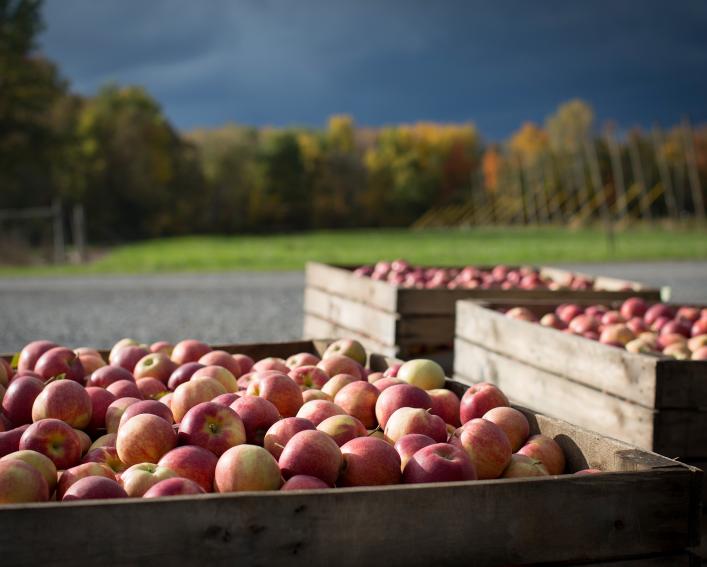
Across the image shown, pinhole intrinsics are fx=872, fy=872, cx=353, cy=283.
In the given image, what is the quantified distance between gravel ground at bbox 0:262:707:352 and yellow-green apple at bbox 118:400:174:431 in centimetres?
758

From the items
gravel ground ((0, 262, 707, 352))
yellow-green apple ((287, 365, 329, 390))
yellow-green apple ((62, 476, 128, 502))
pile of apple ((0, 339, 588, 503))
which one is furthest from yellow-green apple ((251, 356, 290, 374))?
gravel ground ((0, 262, 707, 352))

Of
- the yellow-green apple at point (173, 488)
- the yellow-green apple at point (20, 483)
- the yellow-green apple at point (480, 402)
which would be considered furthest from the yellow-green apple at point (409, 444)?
the yellow-green apple at point (20, 483)

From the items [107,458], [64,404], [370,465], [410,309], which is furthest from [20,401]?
[410,309]

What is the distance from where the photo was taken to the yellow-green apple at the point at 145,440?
251 cm

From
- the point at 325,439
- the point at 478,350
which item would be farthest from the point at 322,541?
the point at 478,350

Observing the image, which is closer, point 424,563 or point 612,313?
point 424,563

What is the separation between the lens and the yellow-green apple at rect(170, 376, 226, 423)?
2965 mm

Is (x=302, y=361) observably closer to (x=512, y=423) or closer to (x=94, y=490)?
(x=512, y=423)

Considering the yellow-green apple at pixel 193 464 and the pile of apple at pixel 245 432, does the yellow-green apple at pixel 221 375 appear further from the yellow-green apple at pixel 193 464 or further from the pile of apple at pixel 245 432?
the yellow-green apple at pixel 193 464

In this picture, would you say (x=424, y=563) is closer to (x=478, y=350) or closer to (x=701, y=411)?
(x=701, y=411)

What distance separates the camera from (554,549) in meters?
2.14

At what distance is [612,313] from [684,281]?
14.4 metres

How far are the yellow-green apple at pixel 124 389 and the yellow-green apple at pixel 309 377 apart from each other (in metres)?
0.58

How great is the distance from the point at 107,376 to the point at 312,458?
4.63 feet
